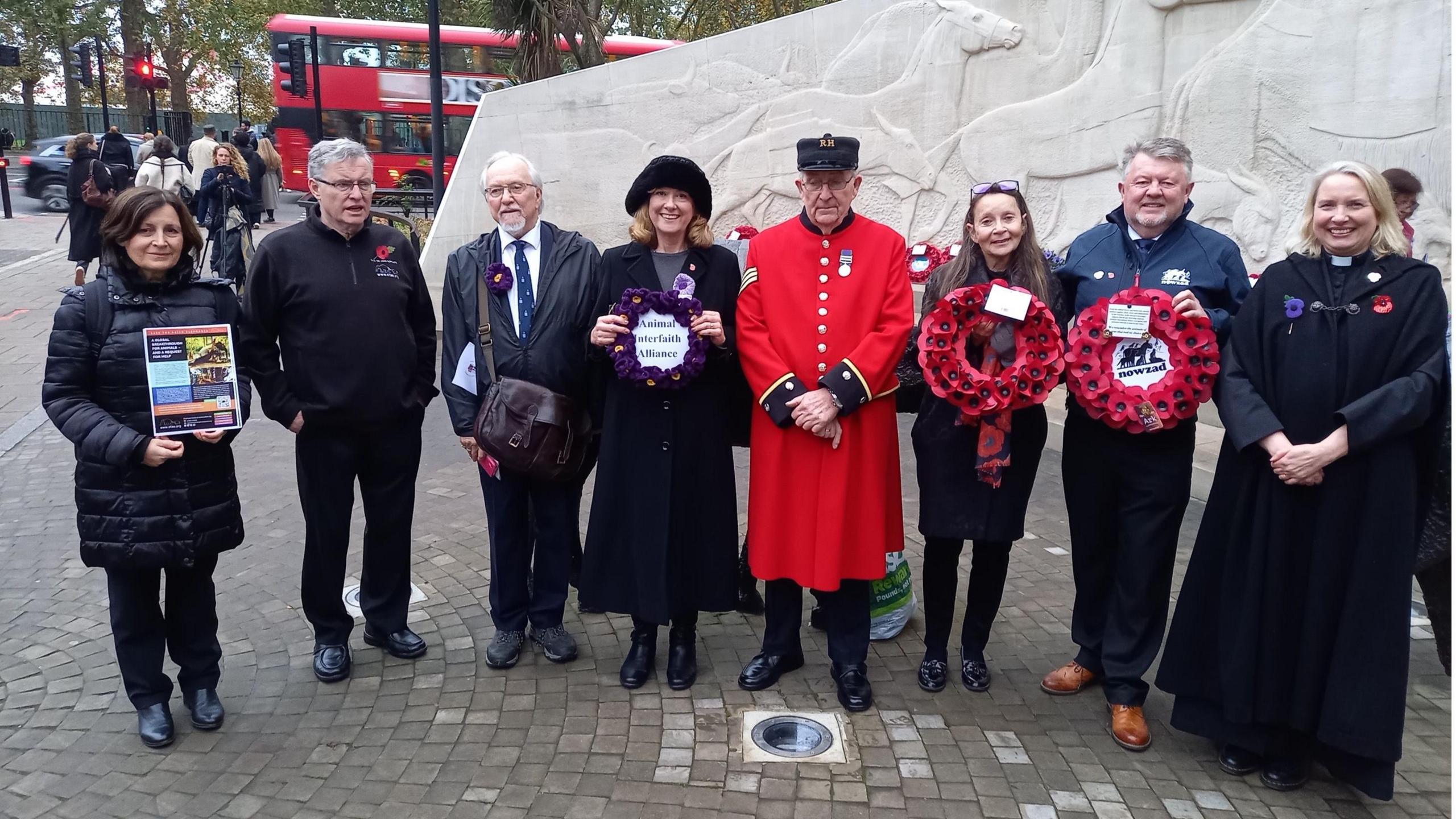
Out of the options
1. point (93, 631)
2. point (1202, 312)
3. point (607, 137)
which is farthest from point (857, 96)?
point (93, 631)

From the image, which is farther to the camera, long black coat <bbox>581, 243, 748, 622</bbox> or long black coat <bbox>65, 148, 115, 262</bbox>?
long black coat <bbox>65, 148, 115, 262</bbox>

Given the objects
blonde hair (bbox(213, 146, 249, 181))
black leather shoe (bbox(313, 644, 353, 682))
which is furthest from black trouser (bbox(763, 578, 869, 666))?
blonde hair (bbox(213, 146, 249, 181))

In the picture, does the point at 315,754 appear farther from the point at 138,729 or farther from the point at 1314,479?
the point at 1314,479

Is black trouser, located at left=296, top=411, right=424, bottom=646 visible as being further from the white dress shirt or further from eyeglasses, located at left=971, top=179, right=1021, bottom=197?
eyeglasses, located at left=971, top=179, right=1021, bottom=197

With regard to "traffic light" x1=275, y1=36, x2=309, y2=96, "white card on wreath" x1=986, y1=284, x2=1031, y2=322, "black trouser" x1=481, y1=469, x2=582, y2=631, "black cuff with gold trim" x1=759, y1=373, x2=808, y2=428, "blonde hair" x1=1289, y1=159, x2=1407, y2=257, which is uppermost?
"traffic light" x1=275, y1=36, x2=309, y2=96

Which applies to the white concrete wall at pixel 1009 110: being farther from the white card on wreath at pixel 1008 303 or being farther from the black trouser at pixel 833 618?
the black trouser at pixel 833 618

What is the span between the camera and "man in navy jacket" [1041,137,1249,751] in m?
3.65

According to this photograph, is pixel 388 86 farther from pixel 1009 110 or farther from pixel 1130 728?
pixel 1130 728

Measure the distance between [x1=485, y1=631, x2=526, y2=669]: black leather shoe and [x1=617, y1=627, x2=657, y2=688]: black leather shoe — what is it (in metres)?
0.44

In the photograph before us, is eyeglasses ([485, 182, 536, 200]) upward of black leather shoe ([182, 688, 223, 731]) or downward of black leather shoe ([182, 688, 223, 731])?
→ upward

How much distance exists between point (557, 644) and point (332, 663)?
85 centimetres

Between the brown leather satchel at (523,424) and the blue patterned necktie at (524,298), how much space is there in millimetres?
116

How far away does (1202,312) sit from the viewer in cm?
350

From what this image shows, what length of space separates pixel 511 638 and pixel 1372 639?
3.00m
